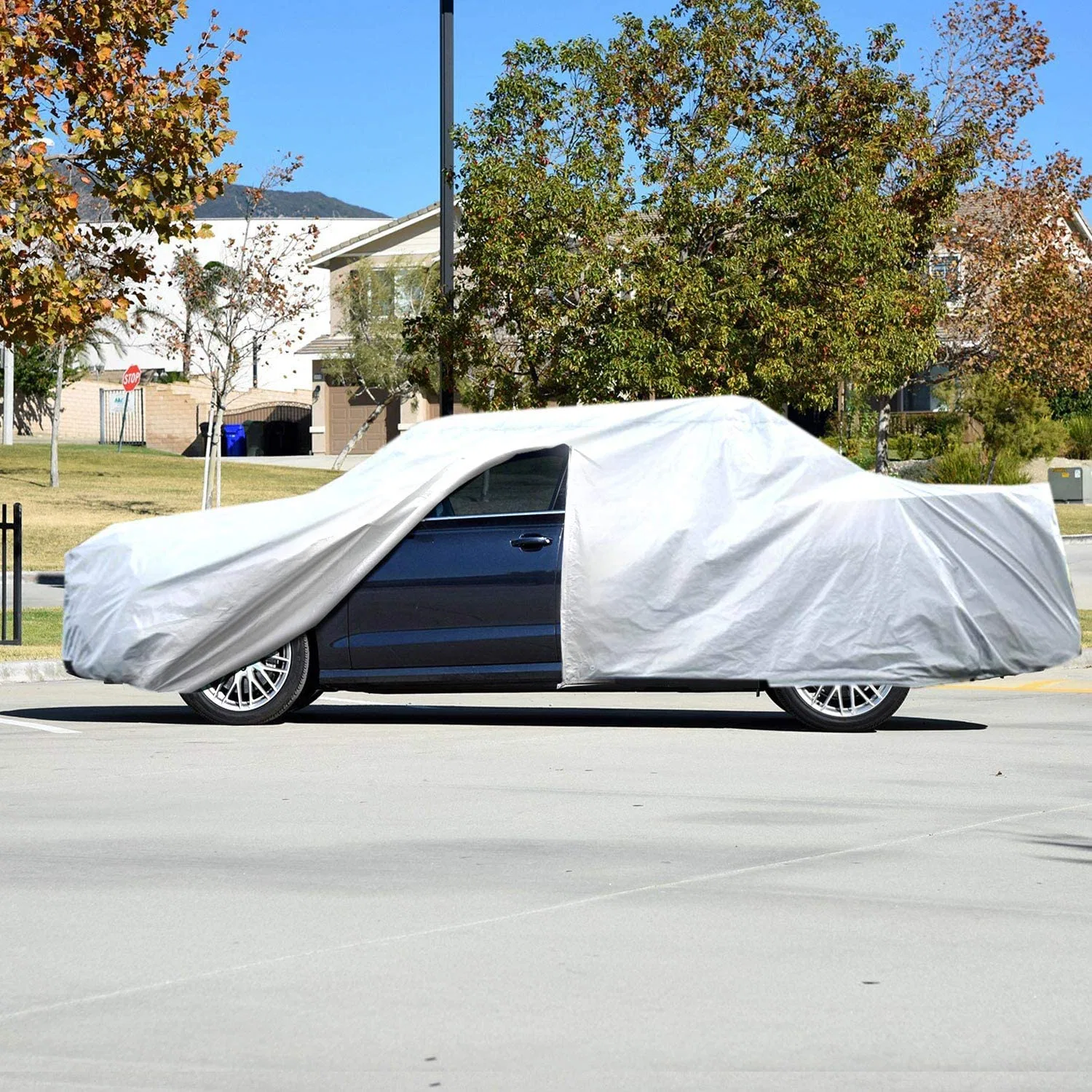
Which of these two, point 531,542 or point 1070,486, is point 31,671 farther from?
point 1070,486

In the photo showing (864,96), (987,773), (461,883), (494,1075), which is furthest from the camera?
(864,96)

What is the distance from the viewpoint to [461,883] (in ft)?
20.4

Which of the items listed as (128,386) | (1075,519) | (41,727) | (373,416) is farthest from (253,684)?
(128,386)

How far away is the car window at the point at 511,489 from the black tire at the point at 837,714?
5.81 ft

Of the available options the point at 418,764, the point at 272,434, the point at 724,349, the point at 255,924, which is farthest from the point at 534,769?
the point at 272,434

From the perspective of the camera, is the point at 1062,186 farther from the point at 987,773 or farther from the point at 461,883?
the point at 461,883

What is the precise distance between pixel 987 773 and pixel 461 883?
11.6 ft

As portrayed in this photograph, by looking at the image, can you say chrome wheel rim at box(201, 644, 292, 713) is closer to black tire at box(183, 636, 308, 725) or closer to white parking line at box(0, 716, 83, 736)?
black tire at box(183, 636, 308, 725)

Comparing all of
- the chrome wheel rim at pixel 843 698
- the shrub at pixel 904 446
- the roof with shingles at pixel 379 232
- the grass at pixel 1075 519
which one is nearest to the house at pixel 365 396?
the roof with shingles at pixel 379 232

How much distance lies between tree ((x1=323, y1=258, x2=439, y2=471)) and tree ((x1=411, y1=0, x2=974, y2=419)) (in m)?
28.0

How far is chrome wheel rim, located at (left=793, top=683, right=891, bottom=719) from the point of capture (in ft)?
33.3

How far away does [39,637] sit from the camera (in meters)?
15.9

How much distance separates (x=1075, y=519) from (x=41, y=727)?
30.7 m

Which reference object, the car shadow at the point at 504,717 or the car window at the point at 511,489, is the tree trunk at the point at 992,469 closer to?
the car shadow at the point at 504,717
